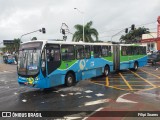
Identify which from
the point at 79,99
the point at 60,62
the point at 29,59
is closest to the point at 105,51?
the point at 60,62

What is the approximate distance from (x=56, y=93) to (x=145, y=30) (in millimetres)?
83267

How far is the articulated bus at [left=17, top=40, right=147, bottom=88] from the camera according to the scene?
12844mm

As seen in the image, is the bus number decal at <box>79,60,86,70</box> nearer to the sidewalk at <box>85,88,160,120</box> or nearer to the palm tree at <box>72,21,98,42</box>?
the sidewalk at <box>85,88,160,120</box>

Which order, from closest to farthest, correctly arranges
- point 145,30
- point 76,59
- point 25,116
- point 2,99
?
point 25,116, point 2,99, point 76,59, point 145,30

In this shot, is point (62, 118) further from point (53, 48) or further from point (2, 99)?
point (53, 48)

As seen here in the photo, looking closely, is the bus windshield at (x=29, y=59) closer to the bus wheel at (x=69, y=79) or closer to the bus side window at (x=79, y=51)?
the bus wheel at (x=69, y=79)

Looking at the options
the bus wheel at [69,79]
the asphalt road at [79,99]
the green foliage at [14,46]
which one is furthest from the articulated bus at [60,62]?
the green foliage at [14,46]

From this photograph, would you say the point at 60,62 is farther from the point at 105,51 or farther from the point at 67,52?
the point at 105,51

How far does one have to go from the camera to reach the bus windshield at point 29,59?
12.8m

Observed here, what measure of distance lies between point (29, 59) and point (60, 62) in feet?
6.27

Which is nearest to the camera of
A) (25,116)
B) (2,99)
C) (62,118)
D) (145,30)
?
(62,118)

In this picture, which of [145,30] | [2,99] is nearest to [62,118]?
[2,99]

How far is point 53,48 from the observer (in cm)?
1373

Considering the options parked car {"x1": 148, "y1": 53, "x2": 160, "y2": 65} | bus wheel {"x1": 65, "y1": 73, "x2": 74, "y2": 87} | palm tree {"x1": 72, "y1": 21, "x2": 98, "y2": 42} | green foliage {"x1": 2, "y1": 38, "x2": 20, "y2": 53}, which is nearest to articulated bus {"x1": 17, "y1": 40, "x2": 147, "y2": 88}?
bus wheel {"x1": 65, "y1": 73, "x2": 74, "y2": 87}
